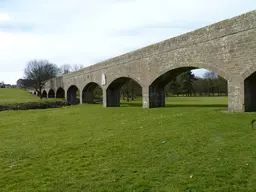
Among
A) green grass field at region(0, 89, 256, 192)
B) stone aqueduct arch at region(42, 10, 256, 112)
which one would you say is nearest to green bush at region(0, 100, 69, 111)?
stone aqueduct arch at region(42, 10, 256, 112)

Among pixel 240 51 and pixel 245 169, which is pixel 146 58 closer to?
pixel 240 51

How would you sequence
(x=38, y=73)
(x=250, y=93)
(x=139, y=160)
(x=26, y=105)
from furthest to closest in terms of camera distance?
(x=38, y=73) → (x=26, y=105) → (x=250, y=93) → (x=139, y=160)

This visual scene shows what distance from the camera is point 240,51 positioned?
1181cm

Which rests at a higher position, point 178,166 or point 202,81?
point 202,81

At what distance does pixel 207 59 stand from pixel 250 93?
113 inches

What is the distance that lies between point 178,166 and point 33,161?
3.69 metres

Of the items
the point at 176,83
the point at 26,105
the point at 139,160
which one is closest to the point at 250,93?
the point at 139,160

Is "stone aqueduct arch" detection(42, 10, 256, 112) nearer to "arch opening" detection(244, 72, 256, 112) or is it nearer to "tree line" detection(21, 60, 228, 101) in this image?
"arch opening" detection(244, 72, 256, 112)

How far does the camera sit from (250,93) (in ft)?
40.0

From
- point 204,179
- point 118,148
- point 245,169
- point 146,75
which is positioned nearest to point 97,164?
point 118,148

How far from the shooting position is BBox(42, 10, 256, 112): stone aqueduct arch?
11602 mm

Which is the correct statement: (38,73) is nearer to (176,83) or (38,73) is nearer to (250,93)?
(176,83)

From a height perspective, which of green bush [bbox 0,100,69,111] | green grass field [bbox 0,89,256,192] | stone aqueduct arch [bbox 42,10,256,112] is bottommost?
green grass field [bbox 0,89,256,192]

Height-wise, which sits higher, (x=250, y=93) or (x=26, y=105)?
(x=250, y=93)
